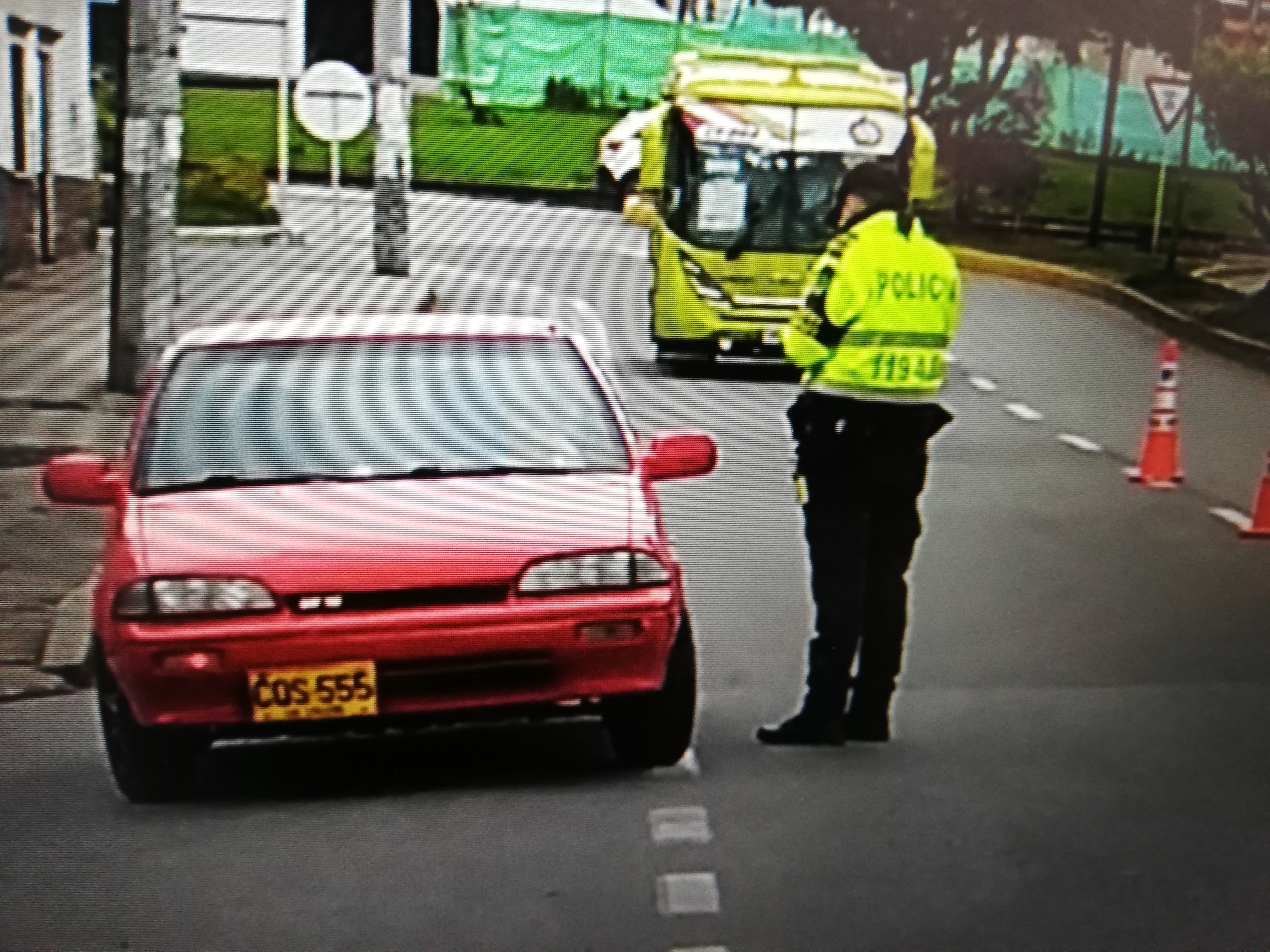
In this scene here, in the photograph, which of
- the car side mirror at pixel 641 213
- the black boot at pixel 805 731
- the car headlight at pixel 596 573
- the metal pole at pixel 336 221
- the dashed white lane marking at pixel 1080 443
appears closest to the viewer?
the car headlight at pixel 596 573

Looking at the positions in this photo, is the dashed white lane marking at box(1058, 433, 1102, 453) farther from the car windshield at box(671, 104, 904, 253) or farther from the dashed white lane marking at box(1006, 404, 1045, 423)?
the car windshield at box(671, 104, 904, 253)

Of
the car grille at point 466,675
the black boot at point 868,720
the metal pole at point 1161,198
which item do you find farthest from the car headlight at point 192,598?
the metal pole at point 1161,198

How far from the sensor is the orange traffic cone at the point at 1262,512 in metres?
3.78

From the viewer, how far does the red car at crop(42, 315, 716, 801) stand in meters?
3.12

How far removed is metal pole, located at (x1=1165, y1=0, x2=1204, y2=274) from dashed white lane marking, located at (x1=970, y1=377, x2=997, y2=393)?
1.51 feet

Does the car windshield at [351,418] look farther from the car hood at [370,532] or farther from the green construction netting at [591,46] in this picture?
the green construction netting at [591,46]

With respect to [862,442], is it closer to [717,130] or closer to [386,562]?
[717,130]

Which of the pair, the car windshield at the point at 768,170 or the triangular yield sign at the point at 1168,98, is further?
the triangular yield sign at the point at 1168,98

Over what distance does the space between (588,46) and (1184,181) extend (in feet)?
3.83

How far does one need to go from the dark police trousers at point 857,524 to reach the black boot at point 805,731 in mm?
15

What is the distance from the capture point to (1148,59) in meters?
3.59

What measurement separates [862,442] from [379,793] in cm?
106

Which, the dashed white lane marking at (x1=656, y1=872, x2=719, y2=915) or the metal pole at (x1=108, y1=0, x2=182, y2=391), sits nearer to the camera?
the dashed white lane marking at (x1=656, y1=872, x2=719, y2=915)

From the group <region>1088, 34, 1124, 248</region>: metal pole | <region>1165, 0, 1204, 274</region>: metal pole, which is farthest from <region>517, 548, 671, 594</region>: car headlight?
<region>1165, 0, 1204, 274</region>: metal pole
